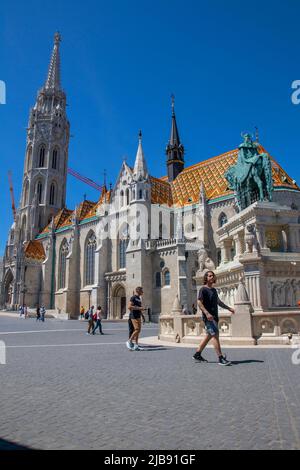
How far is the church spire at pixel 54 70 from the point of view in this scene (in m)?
65.2

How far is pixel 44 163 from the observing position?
59.7 meters

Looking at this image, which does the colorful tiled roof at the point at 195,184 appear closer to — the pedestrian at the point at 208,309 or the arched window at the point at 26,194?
the arched window at the point at 26,194

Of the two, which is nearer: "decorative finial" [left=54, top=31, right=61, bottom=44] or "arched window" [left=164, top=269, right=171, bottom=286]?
"arched window" [left=164, top=269, right=171, bottom=286]

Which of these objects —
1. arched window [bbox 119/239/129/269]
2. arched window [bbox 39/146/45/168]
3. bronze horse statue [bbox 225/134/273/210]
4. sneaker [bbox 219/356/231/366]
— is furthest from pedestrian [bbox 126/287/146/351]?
arched window [bbox 39/146/45/168]

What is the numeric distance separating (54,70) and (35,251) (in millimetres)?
36606

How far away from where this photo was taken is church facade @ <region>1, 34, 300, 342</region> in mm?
12836

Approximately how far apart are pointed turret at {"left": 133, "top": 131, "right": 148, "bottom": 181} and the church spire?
3386 centimetres

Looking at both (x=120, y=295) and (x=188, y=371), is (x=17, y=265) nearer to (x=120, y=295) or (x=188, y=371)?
(x=120, y=295)

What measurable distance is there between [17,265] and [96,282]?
17.5m

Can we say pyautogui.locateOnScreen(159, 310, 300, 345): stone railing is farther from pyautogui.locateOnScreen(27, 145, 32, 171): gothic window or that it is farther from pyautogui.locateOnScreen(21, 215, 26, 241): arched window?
pyautogui.locateOnScreen(27, 145, 32, 171): gothic window

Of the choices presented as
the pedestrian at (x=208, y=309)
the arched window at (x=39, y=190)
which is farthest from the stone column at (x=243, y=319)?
the arched window at (x=39, y=190)

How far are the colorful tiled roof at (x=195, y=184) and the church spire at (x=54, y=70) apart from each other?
3456 cm

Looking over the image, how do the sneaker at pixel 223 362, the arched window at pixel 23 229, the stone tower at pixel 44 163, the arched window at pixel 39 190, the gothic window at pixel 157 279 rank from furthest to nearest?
the arched window at pixel 39 190 < the stone tower at pixel 44 163 < the arched window at pixel 23 229 < the gothic window at pixel 157 279 < the sneaker at pixel 223 362

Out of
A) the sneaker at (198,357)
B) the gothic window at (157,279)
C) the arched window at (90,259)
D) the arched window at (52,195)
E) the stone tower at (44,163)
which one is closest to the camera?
the sneaker at (198,357)
